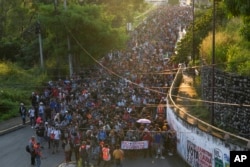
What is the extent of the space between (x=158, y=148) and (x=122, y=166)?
2010 mm

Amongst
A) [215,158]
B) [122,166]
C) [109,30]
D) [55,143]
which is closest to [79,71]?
[109,30]

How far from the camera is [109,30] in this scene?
3591 centimetres

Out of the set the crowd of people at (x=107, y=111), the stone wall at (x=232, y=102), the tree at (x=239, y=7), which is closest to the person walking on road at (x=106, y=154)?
the crowd of people at (x=107, y=111)

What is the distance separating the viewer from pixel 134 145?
21328mm

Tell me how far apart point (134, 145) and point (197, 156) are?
3.05 metres

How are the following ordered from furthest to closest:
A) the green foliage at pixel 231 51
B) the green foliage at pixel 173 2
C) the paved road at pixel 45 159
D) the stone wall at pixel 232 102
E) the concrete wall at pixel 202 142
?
the green foliage at pixel 173 2
the paved road at pixel 45 159
the green foliage at pixel 231 51
the stone wall at pixel 232 102
the concrete wall at pixel 202 142

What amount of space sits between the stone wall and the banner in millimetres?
3393

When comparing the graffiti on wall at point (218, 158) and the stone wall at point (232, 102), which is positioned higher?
the stone wall at point (232, 102)

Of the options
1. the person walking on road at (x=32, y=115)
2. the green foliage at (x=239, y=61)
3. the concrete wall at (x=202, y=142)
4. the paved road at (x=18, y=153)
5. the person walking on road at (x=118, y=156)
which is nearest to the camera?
the concrete wall at (x=202, y=142)

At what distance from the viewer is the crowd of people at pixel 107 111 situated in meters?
20.9

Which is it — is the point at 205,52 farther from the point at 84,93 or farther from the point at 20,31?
the point at 20,31

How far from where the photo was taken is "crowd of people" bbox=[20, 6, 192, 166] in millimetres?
20906

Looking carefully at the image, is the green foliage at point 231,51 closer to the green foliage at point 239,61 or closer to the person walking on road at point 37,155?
the green foliage at point 239,61

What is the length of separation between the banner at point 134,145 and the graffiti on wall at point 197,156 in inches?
78.3
